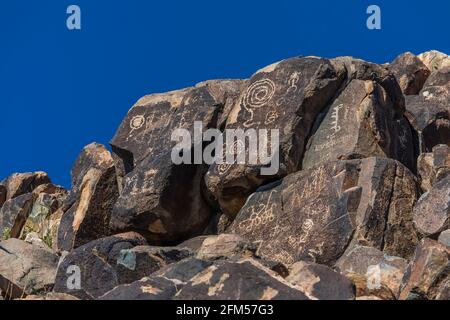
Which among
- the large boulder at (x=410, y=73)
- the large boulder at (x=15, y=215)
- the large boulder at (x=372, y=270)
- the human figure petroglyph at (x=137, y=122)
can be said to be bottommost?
the large boulder at (x=372, y=270)

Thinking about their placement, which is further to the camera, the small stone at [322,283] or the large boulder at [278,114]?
the large boulder at [278,114]

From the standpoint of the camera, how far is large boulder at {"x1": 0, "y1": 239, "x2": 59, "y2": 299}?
1366 cm

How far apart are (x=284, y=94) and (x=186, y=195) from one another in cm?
225

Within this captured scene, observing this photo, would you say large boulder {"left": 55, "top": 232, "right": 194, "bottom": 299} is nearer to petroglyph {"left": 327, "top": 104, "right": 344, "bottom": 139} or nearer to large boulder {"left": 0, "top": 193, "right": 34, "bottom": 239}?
petroglyph {"left": 327, "top": 104, "right": 344, "bottom": 139}

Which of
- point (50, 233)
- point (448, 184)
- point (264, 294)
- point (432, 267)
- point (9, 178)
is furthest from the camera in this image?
point (9, 178)

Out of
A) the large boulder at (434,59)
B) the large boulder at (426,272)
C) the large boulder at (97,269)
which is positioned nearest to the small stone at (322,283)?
the large boulder at (426,272)

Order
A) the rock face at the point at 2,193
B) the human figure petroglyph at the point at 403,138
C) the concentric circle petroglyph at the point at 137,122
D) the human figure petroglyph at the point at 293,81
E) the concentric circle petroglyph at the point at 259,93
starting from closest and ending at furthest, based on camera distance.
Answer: the human figure petroglyph at the point at 293,81 → the concentric circle petroglyph at the point at 259,93 → the human figure petroglyph at the point at 403,138 → the concentric circle petroglyph at the point at 137,122 → the rock face at the point at 2,193

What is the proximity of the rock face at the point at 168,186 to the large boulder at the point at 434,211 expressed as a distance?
12.8 ft

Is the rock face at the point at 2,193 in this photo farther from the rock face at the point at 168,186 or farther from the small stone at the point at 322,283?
the small stone at the point at 322,283

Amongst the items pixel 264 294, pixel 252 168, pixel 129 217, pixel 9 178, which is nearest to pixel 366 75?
pixel 252 168

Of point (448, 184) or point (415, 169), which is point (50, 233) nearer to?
point (415, 169)

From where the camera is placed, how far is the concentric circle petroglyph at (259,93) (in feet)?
54.2

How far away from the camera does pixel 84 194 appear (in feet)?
57.4

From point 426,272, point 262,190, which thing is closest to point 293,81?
point 262,190
